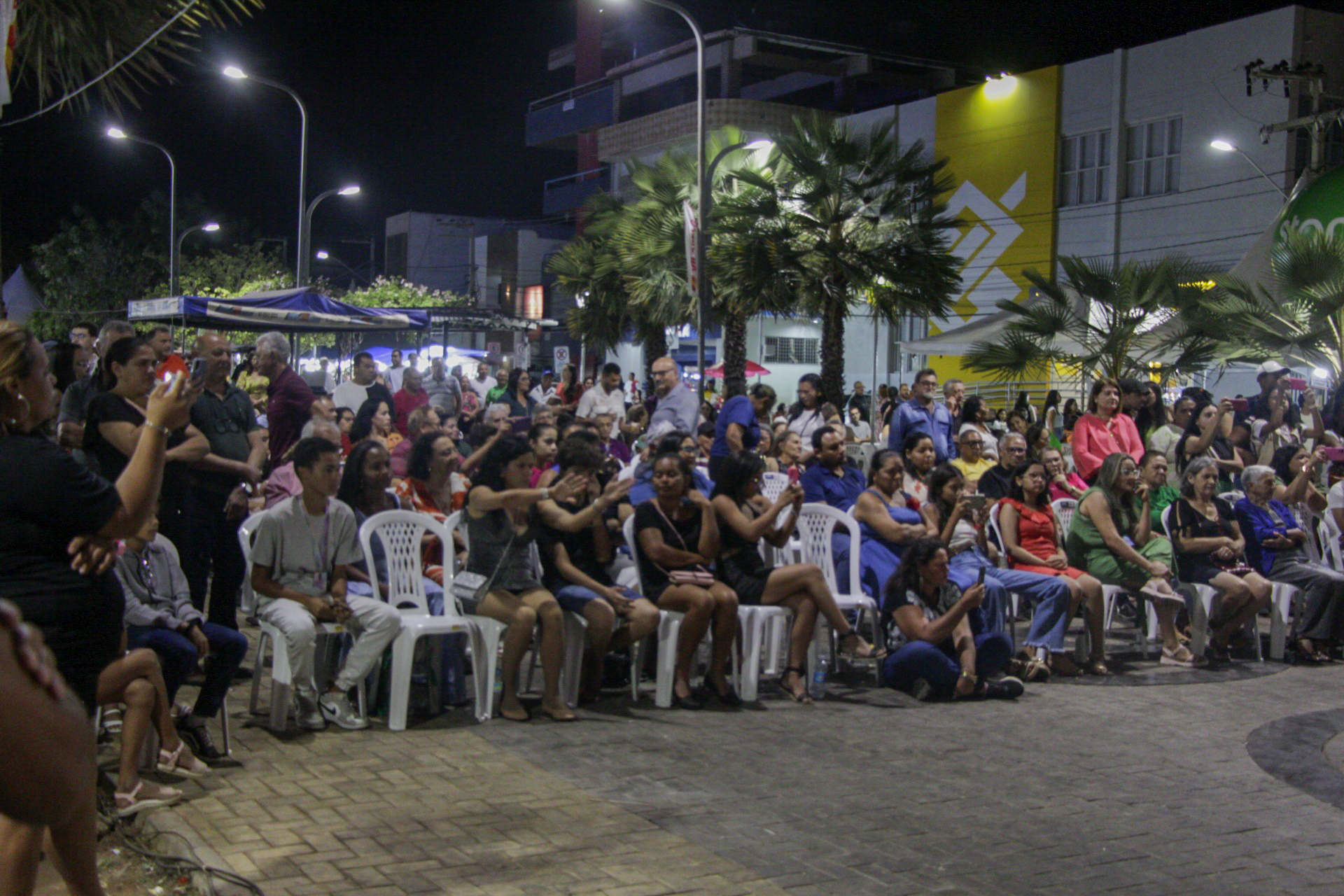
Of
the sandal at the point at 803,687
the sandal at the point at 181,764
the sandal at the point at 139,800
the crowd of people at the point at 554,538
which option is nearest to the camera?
the crowd of people at the point at 554,538

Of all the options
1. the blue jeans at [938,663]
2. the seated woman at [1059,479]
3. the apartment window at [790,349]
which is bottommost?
the blue jeans at [938,663]

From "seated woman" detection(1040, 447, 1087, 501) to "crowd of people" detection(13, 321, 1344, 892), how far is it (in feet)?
0.28

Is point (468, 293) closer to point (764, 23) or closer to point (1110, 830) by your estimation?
point (764, 23)

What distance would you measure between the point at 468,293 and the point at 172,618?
62.7 meters

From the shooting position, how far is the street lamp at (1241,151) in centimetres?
2567

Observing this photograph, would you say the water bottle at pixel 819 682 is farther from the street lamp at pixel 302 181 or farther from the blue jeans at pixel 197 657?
the street lamp at pixel 302 181

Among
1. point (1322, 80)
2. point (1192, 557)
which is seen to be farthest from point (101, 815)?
point (1322, 80)

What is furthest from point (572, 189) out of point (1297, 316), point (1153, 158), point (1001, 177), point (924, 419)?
point (924, 419)

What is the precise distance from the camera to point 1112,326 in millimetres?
15609

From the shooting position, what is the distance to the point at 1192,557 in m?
9.42

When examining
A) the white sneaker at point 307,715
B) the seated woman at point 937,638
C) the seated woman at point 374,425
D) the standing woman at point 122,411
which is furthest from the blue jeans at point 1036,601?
the standing woman at point 122,411

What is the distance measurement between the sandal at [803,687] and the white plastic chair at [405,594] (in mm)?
1875

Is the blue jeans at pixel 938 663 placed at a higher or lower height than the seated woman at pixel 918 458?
lower

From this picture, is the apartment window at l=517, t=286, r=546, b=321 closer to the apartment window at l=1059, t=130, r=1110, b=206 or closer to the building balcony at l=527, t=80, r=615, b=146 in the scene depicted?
the building balcony at l=527, t=80, r=615, b=146
